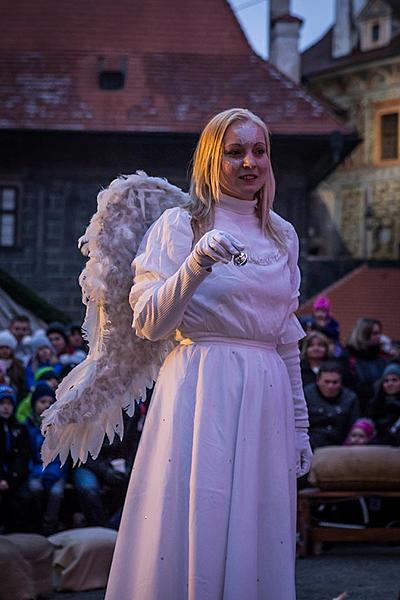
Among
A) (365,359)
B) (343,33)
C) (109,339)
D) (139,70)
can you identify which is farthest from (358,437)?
(343,33)

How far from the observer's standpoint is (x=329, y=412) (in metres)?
11.1

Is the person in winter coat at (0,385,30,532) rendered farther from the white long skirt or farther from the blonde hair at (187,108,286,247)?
the blonde hair at (187,108,286,247)

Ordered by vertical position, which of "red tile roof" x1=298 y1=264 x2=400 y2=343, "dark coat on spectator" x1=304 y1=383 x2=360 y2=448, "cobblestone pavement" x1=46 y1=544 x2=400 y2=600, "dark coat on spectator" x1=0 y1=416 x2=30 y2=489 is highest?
"red tile roof" x1=298 y1=264 x2=400 y2=343

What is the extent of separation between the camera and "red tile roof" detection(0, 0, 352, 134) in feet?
86.6

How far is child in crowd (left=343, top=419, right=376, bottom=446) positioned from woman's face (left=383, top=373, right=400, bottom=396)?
15.7 inches

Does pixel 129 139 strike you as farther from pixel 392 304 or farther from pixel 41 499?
pixel 41 499

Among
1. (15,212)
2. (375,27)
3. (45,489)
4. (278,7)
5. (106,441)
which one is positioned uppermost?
(375,27)

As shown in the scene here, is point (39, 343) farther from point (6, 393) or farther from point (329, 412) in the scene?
point (329, 412)

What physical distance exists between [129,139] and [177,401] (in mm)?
21940

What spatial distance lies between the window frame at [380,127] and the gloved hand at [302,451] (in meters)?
42.1

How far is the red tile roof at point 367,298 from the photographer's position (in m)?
33.9

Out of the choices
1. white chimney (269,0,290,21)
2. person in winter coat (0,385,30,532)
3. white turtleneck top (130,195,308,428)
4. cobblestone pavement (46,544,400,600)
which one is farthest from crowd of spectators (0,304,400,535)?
white chimney (269,0,290,21)

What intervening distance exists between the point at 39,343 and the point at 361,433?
321 cm

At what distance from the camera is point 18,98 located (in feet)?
87.9
